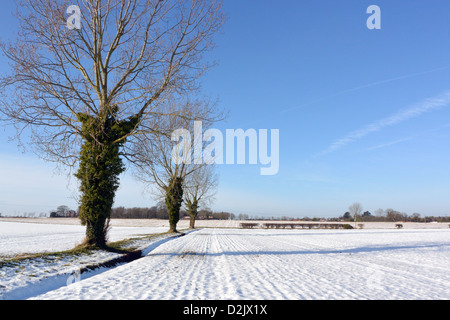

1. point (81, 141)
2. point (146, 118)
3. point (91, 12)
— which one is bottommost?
point (81, 141)

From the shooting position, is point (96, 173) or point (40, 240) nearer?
→ point (96, 173)

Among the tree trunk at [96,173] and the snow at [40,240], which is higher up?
the tree trunk at [96,173]

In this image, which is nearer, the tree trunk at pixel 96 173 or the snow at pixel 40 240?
the tree trunk at pixel 96 173

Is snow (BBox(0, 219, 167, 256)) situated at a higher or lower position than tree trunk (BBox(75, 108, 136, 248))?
lower

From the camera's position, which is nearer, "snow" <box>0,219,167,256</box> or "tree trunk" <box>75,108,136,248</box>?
"tree trunk" <box>75,108,136,248</box>

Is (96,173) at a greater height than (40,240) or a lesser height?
greater

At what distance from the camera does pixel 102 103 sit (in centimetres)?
1386

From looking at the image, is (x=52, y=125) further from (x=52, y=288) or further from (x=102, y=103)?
(x=52, y=288)

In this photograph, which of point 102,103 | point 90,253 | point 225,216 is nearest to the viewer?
point 90,253

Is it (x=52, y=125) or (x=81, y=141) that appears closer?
(x=52, y=125)

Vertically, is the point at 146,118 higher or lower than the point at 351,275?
higher
